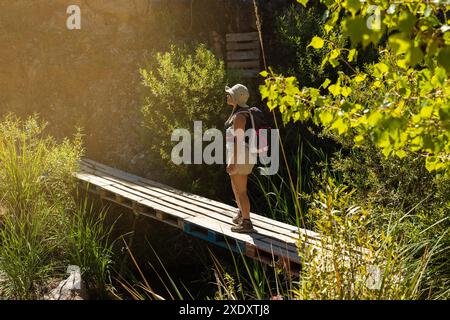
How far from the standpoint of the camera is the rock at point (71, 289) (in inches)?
194

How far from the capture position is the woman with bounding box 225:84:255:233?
504 centimetres

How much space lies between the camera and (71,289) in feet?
16.5

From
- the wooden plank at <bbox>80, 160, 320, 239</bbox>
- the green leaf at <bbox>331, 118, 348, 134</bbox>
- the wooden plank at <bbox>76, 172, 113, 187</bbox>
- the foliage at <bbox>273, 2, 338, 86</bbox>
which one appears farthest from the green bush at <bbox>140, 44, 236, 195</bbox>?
the green leaf at <bbox>331, 118, 348, 134</bbox>

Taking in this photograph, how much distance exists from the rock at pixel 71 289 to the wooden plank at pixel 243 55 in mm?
6132

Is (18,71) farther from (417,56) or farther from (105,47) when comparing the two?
(417,56)

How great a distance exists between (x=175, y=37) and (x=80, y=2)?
218 centimetres

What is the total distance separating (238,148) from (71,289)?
6.68 ft

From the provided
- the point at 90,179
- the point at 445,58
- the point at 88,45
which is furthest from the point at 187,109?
the point at 445,58

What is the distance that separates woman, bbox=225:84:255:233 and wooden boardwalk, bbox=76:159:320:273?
199 mm

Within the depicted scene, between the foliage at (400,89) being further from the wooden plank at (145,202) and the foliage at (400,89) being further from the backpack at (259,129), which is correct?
the wooden plank at (145,202)

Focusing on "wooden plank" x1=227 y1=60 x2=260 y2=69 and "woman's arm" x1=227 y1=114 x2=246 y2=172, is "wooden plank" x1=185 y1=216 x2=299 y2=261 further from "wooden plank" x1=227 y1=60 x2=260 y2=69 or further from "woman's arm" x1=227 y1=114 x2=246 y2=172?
"wooden plank" x1=227 y1=60 x2=260 y2=69

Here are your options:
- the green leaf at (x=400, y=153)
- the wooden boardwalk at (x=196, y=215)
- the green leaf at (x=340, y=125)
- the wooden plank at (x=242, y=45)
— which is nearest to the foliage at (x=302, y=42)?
the wooden plank at (x=242, y=45)

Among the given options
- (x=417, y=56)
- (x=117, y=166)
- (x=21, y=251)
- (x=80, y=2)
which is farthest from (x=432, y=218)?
(x=80, y=2)

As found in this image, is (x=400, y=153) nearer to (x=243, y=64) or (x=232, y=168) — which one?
(x=232, y=168)
